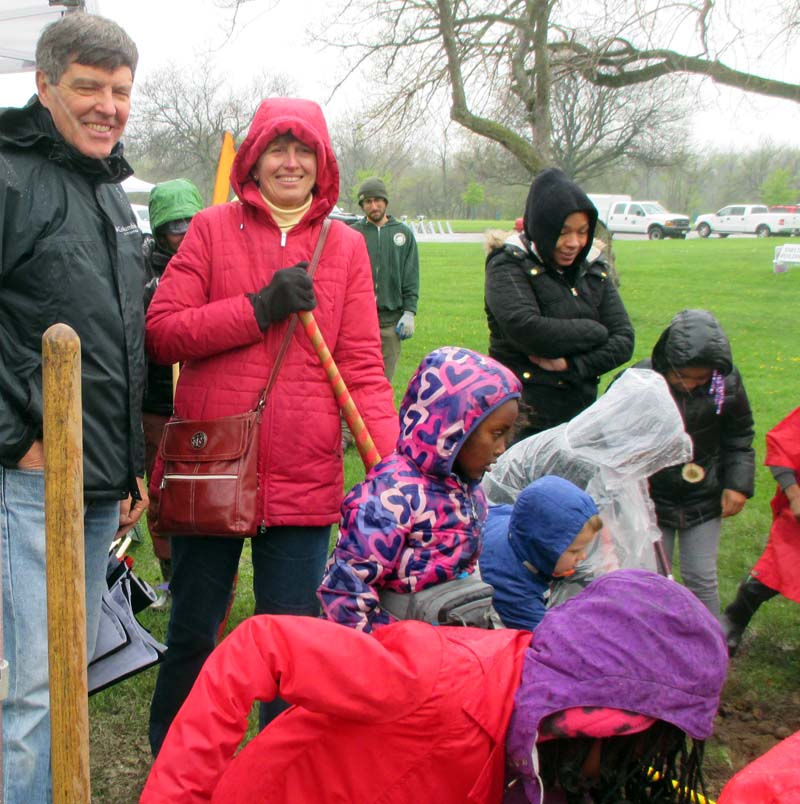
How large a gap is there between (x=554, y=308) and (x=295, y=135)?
1456 millimetres

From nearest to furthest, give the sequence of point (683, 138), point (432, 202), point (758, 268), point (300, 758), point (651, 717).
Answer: point (651, 717) < point (300, 758) < point (758, 268) < point (683, 138) < point (432, 202)

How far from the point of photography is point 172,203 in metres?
3.82

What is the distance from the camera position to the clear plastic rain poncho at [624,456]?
3.25 meters

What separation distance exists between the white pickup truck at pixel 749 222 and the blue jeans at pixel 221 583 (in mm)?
42068

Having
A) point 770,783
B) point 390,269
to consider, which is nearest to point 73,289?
point 770,783

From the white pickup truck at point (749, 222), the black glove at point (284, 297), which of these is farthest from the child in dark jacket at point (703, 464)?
the white pickup truck at point (749, 222)

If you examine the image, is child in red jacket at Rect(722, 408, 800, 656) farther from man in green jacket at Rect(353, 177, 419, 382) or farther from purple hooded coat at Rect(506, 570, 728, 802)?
man in green jacket at Rect(353, 177, 419, 382)

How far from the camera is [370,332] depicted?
275cm

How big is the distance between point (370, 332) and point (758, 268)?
22.8 meters

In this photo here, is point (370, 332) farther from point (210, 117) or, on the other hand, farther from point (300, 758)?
point (210, 117)

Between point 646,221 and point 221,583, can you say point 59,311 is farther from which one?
point 646,221

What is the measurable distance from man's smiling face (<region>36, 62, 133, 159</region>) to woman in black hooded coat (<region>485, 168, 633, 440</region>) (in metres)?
1.84

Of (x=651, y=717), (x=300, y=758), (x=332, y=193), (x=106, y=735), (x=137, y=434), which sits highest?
(x=332, y=193)

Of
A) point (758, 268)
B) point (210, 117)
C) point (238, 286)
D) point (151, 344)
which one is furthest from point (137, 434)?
point (210, 117)
